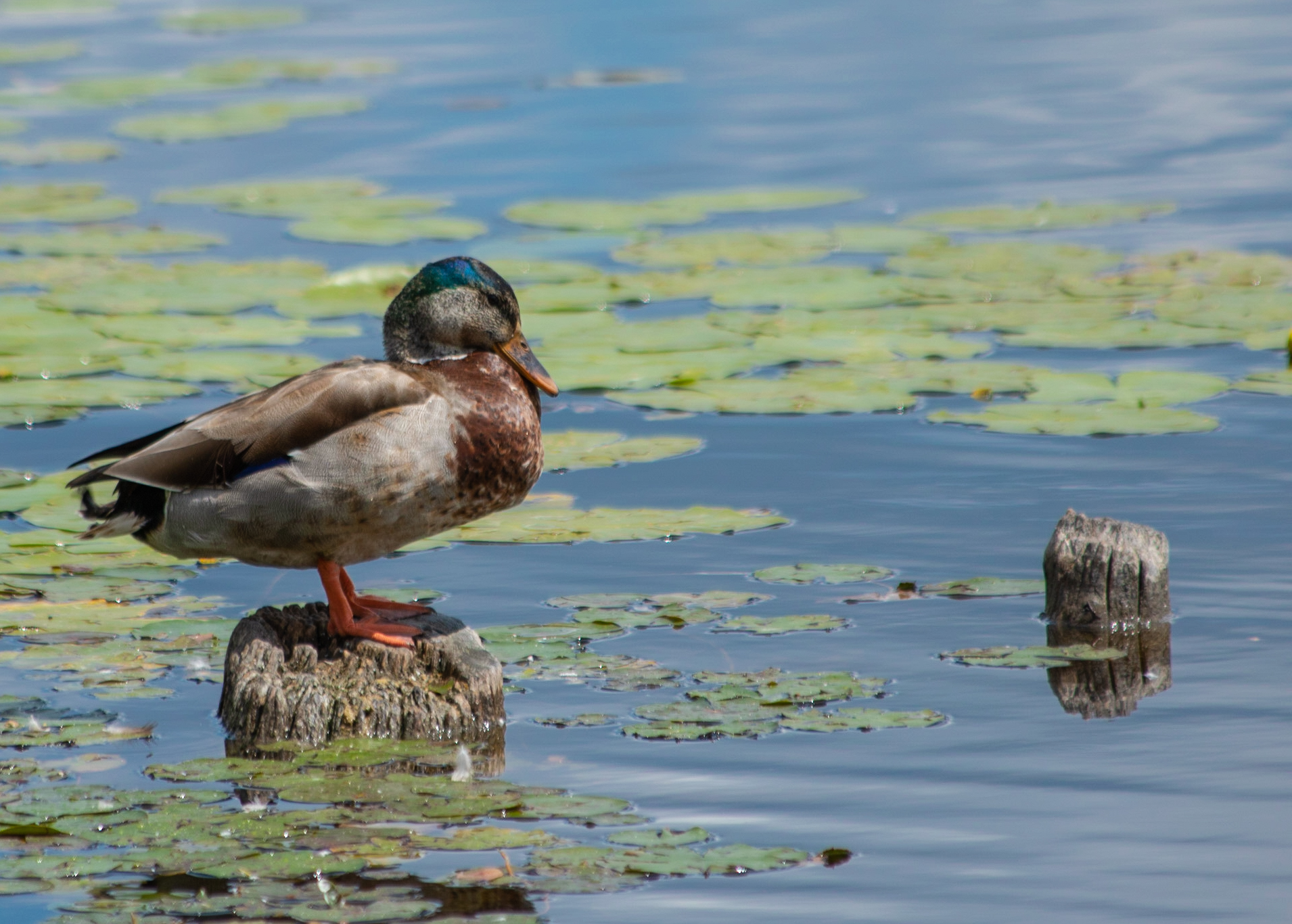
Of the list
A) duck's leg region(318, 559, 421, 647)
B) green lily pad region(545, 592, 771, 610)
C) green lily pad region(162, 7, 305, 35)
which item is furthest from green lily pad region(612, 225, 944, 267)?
green lily pad region(162, 7, 305, 35)

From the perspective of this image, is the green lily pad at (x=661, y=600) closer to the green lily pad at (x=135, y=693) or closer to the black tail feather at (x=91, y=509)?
the green lily pad at (x=135, y=693)

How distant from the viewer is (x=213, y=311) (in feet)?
27.7

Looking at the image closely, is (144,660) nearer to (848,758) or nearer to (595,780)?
(595,780)

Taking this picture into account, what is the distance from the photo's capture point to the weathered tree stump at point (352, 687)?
14.6ft

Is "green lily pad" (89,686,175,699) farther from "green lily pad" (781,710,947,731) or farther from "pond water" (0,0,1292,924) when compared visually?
"green lily pad" (781,710,947,731)

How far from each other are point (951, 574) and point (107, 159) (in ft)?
29.3

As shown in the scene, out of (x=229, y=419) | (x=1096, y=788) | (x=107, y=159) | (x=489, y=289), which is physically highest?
(x=107, y=159)

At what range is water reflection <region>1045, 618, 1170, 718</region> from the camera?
479 cm

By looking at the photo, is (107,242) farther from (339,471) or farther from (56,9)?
(56,9)

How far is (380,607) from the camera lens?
486 centimetres

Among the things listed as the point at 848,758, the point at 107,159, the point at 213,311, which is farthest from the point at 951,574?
the point at 107,159

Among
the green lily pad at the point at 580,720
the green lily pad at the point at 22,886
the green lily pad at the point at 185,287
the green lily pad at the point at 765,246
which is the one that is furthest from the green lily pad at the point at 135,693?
the green lily pad at the point at 765,246

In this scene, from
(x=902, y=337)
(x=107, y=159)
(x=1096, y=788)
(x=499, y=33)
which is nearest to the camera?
(x=1096, y=788)

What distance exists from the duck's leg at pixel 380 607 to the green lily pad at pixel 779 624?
877 millimetres
